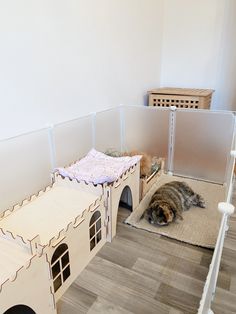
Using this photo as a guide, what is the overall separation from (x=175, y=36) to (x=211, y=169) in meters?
1.70

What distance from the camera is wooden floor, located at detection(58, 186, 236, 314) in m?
1.11

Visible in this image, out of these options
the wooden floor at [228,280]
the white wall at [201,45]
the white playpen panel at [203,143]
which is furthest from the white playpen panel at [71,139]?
the white wall at [201,45]

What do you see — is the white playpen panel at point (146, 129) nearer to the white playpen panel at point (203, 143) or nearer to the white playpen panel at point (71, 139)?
the white playpen panel at point (203, 143)

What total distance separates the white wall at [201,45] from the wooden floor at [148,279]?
78.2 inches

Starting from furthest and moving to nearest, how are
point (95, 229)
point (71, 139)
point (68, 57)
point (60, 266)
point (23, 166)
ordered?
point (71, 139), point (68, 57), point (23, 166), point (95, 229), point (60, 266)

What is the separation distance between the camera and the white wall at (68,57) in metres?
1.37

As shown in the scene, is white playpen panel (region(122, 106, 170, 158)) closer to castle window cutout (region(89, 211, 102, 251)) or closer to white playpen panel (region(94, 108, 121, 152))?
white playpen panel (region(94, 108, 121, 152))

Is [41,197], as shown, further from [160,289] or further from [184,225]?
[184,225]

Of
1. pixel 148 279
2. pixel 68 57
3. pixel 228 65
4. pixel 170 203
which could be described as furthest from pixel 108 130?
pixel 228 65

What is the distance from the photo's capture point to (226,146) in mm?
2094

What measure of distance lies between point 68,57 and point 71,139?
22.8 inches

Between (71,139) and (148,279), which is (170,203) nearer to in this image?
(148,279)

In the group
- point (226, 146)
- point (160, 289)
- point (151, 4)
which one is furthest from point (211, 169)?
point (151, 4)

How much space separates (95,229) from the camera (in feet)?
4.59
